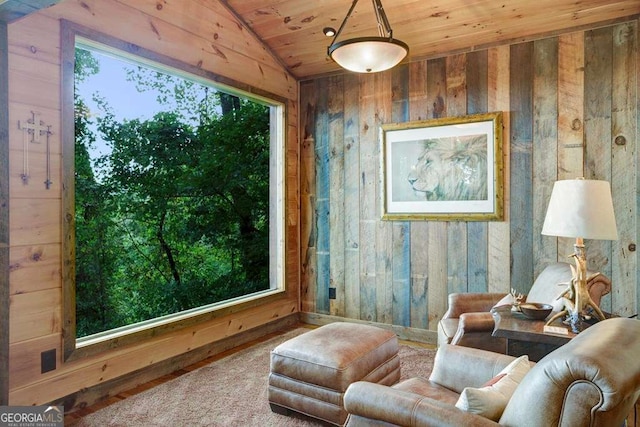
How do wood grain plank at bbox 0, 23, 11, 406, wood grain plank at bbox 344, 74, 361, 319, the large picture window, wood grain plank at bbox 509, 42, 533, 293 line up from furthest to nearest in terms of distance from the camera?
wood grain plank at bbox 344, 74, 361, 319 → wood grain plank at bbox 509, 42, 533, 293 → the large picture window → wood grain plank at bbox 0, 23, 11, 406

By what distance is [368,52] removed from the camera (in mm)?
2645

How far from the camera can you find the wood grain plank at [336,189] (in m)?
4.64

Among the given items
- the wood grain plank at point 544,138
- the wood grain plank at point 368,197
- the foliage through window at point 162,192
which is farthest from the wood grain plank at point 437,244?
the foliage through window at point 162,192

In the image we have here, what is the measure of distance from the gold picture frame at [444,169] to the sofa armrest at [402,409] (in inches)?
105

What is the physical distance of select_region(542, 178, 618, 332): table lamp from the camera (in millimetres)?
2191

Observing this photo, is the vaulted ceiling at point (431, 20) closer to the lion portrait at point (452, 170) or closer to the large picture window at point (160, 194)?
the large picture window at point (160, 194)

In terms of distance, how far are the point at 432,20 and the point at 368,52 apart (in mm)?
1388

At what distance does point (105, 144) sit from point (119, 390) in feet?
5.96

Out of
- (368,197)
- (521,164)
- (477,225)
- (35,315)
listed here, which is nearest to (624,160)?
(521,164)

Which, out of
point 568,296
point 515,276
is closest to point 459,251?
point 515,276

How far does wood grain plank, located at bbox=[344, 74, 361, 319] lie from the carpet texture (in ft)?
3.48

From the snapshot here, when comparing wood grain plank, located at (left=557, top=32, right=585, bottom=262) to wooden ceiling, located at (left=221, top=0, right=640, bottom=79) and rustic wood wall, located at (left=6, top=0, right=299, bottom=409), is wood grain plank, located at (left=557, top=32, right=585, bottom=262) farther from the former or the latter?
rustic wood wall, located at (left=6, top=0, right=299, bottom=409)

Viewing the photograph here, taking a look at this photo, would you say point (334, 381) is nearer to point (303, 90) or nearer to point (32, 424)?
point (32, 424)

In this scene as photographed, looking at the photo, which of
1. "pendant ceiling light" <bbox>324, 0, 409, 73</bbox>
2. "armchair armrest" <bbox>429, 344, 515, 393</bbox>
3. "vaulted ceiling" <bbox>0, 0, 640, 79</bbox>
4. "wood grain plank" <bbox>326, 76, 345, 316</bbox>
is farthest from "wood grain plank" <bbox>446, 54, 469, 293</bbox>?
"armchair armrest" <bbox>429, 344, 515, 393</bbox>
